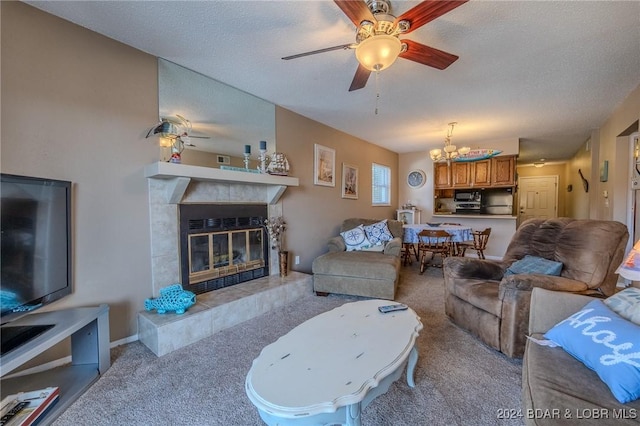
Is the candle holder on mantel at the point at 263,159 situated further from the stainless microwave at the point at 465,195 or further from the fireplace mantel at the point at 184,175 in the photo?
the stainless microwave at the point at 465,195

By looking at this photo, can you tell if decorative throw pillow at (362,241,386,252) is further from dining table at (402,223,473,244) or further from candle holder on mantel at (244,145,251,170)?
candle holder on mantel at (244,145,251,170)

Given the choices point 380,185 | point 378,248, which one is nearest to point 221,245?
point 378,248

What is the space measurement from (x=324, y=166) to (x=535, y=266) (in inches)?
115

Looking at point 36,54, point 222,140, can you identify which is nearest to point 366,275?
point 222,140

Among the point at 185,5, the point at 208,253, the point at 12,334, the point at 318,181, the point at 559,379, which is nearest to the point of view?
the point at 559,379

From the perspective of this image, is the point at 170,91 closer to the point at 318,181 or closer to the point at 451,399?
the point at 318,181

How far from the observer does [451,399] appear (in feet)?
5.01

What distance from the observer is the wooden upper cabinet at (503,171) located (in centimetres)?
516

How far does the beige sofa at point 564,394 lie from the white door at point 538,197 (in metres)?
8.66

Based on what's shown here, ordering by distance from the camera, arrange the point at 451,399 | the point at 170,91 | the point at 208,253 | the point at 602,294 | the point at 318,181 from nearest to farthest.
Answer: the point at 451,399
the point at 602,294
the point at 170,91
the point at 208,253
the point at 318,181

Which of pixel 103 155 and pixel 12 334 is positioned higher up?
pixel 103 155

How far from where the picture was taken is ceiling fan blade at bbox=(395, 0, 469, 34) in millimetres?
1314

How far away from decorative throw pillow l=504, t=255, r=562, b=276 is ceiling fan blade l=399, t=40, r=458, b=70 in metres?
1.76

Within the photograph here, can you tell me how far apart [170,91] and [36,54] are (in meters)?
0.85
